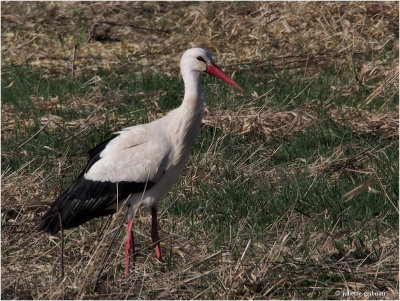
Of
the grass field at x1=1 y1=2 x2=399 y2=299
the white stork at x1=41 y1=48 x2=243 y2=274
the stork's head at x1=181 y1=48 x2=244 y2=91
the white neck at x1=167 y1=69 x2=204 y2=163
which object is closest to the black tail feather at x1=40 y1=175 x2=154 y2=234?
the white stork at x1=41 y1=48 x2=243 y2=274

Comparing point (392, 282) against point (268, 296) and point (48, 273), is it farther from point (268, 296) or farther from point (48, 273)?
point (48, 273)

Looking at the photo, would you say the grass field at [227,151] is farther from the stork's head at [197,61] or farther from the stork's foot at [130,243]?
the stork's head at [197,61]

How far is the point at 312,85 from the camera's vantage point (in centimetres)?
885

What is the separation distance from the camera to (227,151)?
7387 millimetres

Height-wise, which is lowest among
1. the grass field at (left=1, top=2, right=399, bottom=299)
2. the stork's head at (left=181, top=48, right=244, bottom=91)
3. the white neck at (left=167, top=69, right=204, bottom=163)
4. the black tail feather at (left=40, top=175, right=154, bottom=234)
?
the grass field at (left=1, top=2, right=399, bottom=299)

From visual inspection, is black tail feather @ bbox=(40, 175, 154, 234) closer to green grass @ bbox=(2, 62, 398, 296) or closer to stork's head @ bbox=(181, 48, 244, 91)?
green grass @ bbox=(2, 62, 398, 296)

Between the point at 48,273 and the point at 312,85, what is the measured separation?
174 inches

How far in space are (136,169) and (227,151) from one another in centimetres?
179

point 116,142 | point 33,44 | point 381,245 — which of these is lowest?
point 33,44

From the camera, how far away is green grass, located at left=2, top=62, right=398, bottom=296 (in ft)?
18.7

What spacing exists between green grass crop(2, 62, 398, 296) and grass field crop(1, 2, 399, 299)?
0.05ft

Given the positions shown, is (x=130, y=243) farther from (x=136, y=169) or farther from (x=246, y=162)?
(x=246, y=162)

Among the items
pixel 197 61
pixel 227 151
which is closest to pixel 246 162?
pixel 227 151

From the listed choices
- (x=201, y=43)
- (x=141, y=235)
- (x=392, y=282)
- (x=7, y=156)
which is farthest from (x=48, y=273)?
(x=201, y=43)
